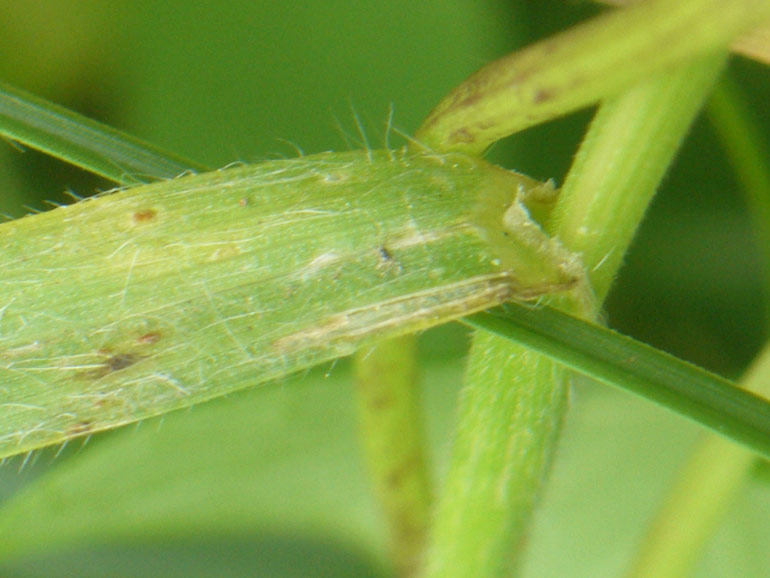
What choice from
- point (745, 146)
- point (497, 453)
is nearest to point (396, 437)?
point (497, 453)

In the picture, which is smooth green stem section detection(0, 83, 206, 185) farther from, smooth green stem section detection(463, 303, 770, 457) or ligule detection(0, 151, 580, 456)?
smooth green stem section detection(463, 303, 770, 457)

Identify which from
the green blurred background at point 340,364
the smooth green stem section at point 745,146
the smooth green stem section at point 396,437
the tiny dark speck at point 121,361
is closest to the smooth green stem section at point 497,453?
the smooth green stem section at point 396,437

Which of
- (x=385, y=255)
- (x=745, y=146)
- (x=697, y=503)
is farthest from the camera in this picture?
(x=745, y=146)

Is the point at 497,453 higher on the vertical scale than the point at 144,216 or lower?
lower

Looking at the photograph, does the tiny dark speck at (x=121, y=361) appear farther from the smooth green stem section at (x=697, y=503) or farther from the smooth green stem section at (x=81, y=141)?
the smooth green stem section at (x=697, y=503)

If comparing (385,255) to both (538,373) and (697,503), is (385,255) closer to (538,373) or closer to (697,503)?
(538,373)

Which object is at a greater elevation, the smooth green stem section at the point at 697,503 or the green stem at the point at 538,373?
the green stem at the point at 538,373

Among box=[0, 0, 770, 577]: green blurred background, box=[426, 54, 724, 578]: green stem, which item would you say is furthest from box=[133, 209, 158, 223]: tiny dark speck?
box=[0, 0, 770, 577]: green blurred background
